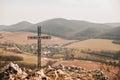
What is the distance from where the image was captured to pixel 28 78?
194 ft

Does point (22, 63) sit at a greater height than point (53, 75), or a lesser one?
lesser

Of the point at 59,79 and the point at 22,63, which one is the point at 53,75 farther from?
the point at 22,63

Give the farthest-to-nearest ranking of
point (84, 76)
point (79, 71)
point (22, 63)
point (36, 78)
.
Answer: point (22, 63), point (79, 71), point (84, 76), point (36, 78)

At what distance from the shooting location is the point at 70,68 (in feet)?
276

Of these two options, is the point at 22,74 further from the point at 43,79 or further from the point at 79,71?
the point at 79,71

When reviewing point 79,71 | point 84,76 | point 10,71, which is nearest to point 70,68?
point 79,71

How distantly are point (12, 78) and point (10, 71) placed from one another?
20.2 ft

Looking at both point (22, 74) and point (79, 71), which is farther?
point (79, 71)

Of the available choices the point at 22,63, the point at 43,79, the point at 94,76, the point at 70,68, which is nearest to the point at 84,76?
the point at 94,76

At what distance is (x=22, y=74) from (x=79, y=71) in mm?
22498

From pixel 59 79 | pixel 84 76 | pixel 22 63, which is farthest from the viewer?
pixel 22 63

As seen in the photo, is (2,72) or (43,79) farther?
(2,72)

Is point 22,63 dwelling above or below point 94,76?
below

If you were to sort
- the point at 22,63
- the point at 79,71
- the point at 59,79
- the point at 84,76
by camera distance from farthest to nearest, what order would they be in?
the point at 22,63 < the point at 79,71 < the point at 84,76 < the point at 59,79
